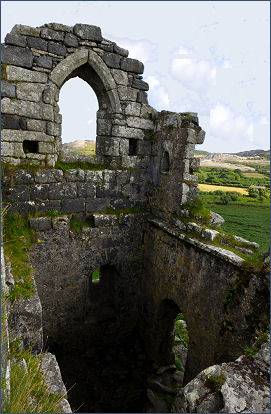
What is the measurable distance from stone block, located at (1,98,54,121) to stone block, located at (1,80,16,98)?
0.26 ft

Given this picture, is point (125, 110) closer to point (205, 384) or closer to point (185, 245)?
point (185, 245)

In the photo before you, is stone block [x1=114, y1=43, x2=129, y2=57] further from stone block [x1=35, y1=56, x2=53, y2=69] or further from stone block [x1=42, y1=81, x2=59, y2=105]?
stone block [x1=42, y1=81, x2=59, y2=105]

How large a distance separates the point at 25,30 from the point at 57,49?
623mm

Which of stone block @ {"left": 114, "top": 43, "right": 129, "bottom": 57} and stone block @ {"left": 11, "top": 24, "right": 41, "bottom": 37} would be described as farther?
stone block @ {"left": 114, "top": 43, "right": 129, "bottom": 57}

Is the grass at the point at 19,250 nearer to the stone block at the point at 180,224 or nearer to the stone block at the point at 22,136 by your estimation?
the stone block at the point at 22,136

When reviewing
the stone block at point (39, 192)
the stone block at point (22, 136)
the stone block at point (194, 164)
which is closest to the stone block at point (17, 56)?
the stone block at point (22, 136)

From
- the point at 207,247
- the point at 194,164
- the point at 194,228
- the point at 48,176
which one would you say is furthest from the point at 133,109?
the point at 207,247

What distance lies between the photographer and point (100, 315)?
7934mm

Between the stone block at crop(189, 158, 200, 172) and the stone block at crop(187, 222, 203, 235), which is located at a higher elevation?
the stone block at crop(189, 158, 200, 172)

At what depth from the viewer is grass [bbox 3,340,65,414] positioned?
2.52 metres

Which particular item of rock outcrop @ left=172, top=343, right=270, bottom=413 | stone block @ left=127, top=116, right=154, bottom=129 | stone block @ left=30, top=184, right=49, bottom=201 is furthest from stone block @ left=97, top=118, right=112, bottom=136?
rock outcrop @ left=172, top=343, right=270, bottom=413

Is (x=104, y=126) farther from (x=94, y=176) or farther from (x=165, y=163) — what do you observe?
(x=165, y=163)

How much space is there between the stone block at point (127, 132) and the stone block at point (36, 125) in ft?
4.97

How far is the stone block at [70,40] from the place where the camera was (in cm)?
648
